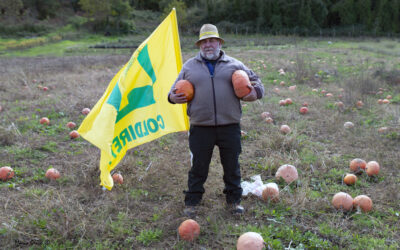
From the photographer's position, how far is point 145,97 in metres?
4.17

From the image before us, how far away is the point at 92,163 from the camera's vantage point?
14.8ft

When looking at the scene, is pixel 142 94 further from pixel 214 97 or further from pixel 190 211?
pixel 190 211

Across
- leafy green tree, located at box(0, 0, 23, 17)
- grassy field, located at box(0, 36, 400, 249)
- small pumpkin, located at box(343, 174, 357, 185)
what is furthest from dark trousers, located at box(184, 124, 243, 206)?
leafy green tree, located at box(0, 0, 23, 17)

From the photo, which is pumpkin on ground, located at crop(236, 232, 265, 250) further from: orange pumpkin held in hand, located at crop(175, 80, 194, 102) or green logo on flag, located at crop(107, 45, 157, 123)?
green logo on flag, located at crop(107, 45, 157, 123)

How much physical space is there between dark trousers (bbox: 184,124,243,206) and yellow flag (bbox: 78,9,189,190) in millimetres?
832

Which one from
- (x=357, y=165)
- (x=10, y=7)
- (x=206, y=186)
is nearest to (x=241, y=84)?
(x=206, y=186)

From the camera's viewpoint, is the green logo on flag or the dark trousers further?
the green logo on flag

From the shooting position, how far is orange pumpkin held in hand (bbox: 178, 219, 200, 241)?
10.3 feet

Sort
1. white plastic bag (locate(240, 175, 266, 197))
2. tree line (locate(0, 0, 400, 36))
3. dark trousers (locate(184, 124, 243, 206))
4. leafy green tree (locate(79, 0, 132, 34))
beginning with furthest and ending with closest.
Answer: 1. leafy green tree (locate(79, 0, 132, 34))
2. tree line (locate(0, 0, 400, 36))
3. white plastic bag (locate(240, 175, 266, 197))
4. dark trousers (locate(184, 124, 243, 206))

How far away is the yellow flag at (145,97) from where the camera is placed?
3.77 meters

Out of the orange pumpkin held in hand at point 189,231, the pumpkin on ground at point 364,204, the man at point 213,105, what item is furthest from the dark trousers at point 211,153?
the pumpkin on ground at point 364,204

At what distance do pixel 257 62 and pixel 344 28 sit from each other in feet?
94.0

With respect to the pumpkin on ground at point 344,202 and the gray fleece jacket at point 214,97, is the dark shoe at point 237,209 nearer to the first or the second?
the gray fleece jacket at point 214,97

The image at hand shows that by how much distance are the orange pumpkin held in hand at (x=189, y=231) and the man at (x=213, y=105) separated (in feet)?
1.28
